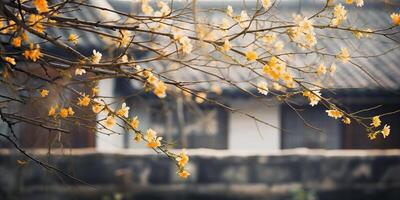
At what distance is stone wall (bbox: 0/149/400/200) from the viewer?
29.0 feet

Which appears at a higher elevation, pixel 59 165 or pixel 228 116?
pixel 228 116

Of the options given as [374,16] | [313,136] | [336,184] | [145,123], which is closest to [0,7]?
[336,184]

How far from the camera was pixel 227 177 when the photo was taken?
360 inches

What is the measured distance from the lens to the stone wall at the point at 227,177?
8.84 meters

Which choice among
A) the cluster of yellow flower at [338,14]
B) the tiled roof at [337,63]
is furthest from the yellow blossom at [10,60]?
the tiled roof at [337,63]

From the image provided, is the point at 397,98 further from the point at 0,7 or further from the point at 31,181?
the point at 0,7

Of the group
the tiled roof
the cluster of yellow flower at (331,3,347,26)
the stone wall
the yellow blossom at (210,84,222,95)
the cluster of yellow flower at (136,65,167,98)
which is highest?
the tiled roof

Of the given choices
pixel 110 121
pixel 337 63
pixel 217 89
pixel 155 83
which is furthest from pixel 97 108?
pixel 337 63

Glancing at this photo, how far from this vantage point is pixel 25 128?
10.3 metres

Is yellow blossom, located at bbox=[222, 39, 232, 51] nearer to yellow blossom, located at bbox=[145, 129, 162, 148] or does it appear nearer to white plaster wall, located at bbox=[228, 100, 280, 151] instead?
yellow blossom, located at bbox=[145, 129, 162, 148]

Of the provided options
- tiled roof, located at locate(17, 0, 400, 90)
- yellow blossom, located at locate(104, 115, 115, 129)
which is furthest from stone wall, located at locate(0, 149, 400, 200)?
yellow blossom, located at locate(104, 115, 115, 129)

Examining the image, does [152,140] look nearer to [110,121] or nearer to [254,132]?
[110,121]

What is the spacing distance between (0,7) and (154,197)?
21.8 feet

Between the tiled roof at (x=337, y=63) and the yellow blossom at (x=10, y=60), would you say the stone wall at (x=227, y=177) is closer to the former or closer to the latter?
the tiled roof at (x=337, y=63)
